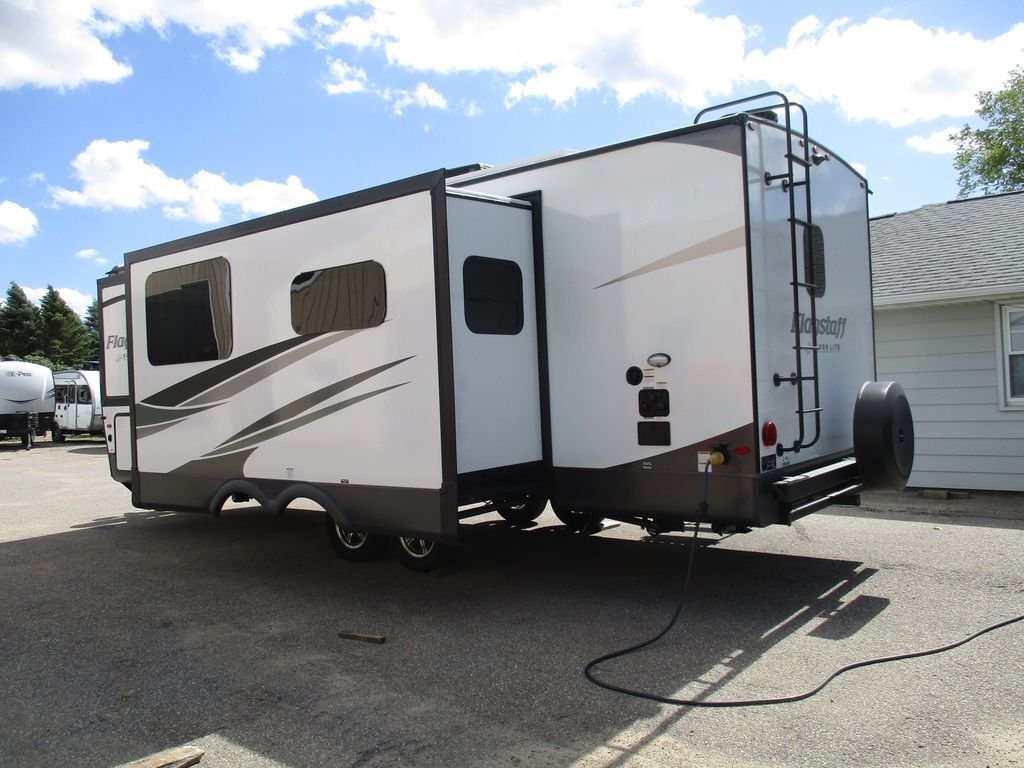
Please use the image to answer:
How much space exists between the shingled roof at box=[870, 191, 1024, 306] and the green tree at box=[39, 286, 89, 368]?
50.9m

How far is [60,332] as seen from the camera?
2109 inches

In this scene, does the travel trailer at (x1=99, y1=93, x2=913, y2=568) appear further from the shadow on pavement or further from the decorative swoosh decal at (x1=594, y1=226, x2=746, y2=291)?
the shadow on pavement

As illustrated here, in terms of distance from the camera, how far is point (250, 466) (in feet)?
21.6

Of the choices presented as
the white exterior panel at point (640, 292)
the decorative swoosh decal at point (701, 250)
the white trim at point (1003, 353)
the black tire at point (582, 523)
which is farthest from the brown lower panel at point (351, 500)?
the white trim at point (1003, 353)

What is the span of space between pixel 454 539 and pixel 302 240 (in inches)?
99.0

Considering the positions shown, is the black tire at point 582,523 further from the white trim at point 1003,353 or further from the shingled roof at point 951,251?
the white trim at point 1003,353

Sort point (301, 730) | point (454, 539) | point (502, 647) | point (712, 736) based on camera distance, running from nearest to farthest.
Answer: point (712, 736), point (301, 730), point (502, 647), point (454, 539)

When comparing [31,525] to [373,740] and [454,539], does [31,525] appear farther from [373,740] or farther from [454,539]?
[373,740]

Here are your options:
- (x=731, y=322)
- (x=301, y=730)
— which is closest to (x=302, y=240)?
(x=731, y=322)

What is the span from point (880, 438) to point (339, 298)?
151 inches

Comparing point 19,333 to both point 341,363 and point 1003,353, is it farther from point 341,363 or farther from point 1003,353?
point 1003,353

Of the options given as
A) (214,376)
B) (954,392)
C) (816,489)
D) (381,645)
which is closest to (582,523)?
(816,489)

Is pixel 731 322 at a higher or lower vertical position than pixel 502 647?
higher

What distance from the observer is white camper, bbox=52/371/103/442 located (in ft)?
75.7
